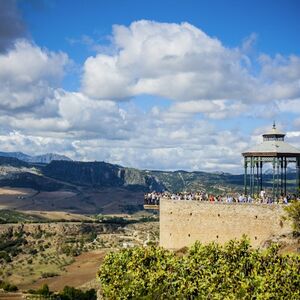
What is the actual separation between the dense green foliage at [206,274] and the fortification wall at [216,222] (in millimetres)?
9376

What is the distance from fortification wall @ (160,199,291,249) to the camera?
3578 cm

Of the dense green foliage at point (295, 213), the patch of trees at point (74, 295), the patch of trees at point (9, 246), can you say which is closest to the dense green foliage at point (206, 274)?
the dense green foliage at point (295, 213)

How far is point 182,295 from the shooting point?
24844mm

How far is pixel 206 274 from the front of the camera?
25234 millimetres

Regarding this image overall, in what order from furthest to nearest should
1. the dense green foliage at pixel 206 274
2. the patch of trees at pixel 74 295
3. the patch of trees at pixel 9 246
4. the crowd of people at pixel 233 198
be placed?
1. the patch of trees at pixel 9 246
2. the patch of trees at pixel 74 295
3. the crowd of people at pixel 233 198
4. the dense green foliage at pixel 206 274

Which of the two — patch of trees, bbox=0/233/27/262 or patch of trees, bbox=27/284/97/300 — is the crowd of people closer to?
patch of trees, bbox=27/284/97/300

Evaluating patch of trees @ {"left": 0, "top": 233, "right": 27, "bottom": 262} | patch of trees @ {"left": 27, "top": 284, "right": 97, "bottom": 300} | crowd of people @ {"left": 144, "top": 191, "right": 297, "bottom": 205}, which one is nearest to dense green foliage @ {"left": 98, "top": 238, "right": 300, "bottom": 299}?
crowd of people @ {"left": 144, "top": 191, "right": 297, "bottom": 205}

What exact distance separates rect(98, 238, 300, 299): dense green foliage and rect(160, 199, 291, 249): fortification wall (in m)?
9.38

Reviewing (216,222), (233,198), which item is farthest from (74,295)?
(233,198)

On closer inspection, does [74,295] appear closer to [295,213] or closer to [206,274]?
[295,213]

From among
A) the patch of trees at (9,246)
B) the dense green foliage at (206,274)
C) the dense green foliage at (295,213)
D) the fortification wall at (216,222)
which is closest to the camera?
the dense green foliage at (206,274)

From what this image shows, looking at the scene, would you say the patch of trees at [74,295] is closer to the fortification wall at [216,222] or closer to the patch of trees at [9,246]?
the fortification wall at [216,222]

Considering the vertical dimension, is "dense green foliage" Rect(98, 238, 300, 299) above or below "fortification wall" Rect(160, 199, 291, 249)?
below

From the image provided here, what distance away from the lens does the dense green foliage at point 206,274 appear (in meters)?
22.8
